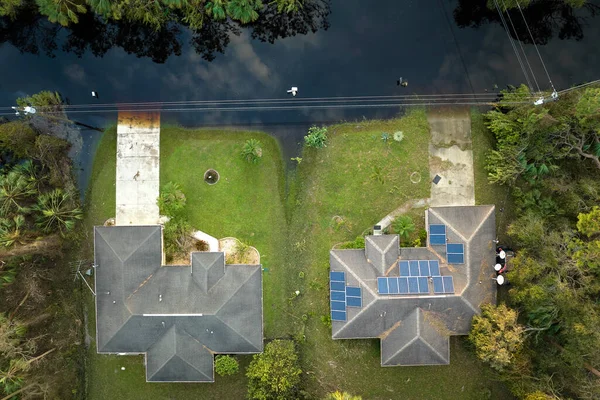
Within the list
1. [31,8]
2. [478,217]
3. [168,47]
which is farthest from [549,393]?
[31,8]

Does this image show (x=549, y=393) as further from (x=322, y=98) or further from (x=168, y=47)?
(x=168, y=47)

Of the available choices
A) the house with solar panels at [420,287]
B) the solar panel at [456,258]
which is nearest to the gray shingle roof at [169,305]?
the house with solar panels at [420,287]

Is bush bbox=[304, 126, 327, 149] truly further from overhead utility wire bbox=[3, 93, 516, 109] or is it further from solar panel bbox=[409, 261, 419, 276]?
solar panel bbox=[409, 261, 419, 276]

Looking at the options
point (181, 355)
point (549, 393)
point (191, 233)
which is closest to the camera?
point (549, 393)

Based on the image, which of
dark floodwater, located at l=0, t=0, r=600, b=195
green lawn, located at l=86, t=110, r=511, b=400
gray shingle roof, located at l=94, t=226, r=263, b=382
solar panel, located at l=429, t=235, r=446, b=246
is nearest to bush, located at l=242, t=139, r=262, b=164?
green lawn, located at l=86, t=110, r=511, b=400

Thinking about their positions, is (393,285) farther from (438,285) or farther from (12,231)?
(12,231)

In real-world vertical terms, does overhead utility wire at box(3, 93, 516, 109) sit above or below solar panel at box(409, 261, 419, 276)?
above

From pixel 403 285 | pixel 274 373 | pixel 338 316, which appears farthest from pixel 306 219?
pixel 274 373
